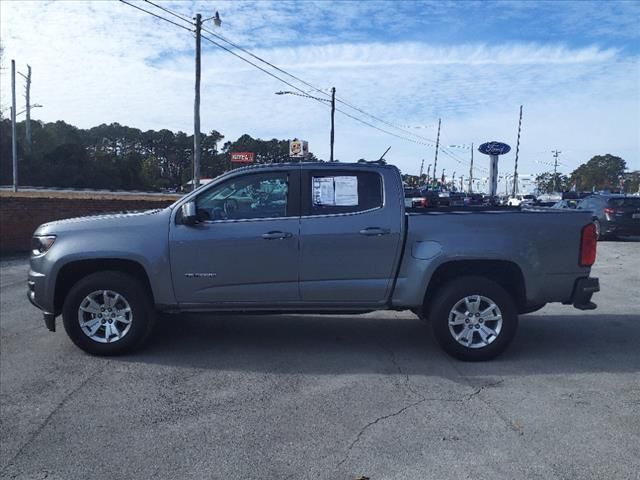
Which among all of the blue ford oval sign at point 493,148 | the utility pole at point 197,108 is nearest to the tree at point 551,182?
the blue ford oval sign at point 493,148

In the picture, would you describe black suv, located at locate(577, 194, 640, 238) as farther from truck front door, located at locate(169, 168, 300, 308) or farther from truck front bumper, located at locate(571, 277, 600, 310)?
truck front door, located at locate(169, 168, 300, 308)

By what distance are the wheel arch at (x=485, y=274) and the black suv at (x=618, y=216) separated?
1416 centimetres

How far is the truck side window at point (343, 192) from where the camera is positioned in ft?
19.1

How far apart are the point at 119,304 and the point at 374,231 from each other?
2633 millimetres

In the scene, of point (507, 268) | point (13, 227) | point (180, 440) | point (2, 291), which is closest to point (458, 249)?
point (507, 268)

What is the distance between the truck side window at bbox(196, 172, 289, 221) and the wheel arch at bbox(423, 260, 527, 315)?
1.67 meters

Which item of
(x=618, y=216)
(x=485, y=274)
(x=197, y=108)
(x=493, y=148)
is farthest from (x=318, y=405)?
(x=493, y=148)

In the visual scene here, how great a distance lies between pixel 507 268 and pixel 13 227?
12.7 meters

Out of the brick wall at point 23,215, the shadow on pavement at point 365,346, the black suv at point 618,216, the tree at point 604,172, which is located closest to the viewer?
the shadow on pavement at point 365,346

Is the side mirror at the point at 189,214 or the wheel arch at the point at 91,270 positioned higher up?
the side mirror at the point at 189,214

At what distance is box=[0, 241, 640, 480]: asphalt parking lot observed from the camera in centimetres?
376

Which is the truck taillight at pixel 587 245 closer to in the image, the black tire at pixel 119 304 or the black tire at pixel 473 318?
the black tire at pixel 473 318

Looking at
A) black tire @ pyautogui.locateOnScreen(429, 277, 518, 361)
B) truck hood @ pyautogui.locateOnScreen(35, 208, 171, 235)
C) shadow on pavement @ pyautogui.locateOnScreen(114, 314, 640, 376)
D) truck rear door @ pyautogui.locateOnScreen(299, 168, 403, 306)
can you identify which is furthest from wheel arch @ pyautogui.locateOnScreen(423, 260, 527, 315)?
truck hood @ pyautogui.locateOnScreen(35, 208, 171, 235)

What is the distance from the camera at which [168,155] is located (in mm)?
88812
